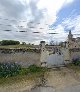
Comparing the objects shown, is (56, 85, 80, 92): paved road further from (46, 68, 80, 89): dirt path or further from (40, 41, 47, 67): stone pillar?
(40, 41, 47, 67): stone pillar

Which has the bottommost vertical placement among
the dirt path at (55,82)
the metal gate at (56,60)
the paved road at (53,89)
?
the paved road at (53,89)

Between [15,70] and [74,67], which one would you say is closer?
[15,70]

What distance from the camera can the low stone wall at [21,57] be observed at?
65.4 feet

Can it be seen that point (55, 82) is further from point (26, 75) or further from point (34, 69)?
point (34, 69)

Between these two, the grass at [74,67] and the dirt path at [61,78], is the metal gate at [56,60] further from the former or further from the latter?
the dirt path at [61,78]

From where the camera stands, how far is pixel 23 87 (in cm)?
1498

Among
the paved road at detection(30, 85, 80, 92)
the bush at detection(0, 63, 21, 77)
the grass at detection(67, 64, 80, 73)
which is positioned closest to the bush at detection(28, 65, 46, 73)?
the bush at detection(0, 63, 21, 77)

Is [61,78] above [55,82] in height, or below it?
above

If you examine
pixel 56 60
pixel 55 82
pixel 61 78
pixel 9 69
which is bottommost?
pixel 55 82

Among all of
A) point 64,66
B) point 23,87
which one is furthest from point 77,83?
point 64,66

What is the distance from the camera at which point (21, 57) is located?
2067cm

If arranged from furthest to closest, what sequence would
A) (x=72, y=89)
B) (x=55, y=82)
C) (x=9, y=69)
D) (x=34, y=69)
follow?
(x=34, y=69), (x=9, y=69), (x=55, y=82), (x=72, y=89)

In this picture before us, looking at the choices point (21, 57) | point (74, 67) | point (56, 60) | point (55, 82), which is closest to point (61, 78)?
point (55, 82)

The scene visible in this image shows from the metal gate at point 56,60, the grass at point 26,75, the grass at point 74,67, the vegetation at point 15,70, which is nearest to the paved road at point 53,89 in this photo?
the grass at point 26,75
